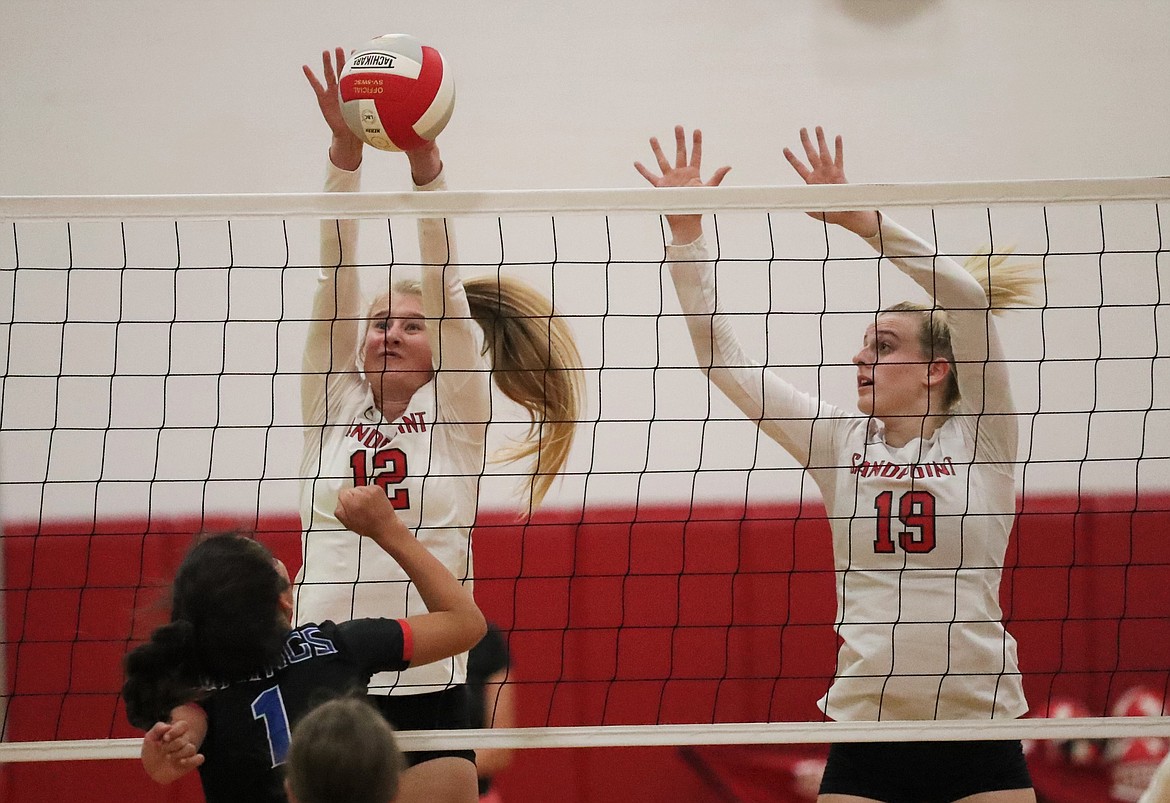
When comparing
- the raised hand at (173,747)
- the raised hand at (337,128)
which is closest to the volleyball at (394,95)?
the raised hand at (337,128)

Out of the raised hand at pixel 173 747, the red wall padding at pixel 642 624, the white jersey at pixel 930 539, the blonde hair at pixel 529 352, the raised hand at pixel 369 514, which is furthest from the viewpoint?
the red wall padding at pixel 642 624

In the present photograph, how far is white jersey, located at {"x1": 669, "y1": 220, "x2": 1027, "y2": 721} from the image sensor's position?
233 cm

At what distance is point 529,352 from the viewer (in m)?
2.85

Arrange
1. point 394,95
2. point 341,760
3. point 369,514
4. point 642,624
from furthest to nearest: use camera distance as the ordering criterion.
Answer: point 642,624, point 394,95, point 369,514, point 341,760

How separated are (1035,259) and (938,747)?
2.20 m

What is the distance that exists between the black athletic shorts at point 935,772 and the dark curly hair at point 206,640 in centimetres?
134

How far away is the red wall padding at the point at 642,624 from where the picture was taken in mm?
3623

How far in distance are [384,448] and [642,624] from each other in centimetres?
155

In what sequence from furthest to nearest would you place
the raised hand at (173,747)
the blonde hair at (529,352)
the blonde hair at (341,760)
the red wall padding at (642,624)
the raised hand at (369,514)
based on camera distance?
the red wall padding at (642,624)
the blonde hair at (529,352)
the raised hand at (369,514)
the raised hand at (173,747)
the blonde hair at (341,760)

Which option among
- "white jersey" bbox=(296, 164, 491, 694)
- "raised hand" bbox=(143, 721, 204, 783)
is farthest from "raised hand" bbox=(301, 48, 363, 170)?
"raised hand" bbox=(143, 721, 204, 783)

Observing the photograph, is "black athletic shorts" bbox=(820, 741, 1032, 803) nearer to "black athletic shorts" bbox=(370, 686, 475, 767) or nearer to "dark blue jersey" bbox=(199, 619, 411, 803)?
"black athletic shorts" bbox=(370, 686, 475, 767)

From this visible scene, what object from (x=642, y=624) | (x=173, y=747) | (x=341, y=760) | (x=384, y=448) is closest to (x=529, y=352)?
(x=384, y=448)

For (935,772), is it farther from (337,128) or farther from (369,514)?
(337,128)

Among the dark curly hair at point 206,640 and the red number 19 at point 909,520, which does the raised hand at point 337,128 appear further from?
the red number 19 at point 909,520
